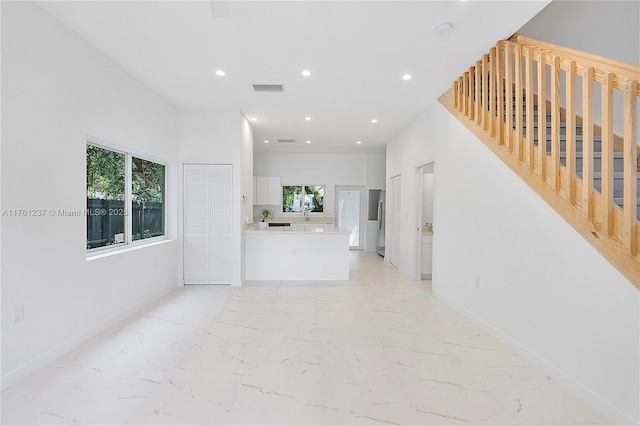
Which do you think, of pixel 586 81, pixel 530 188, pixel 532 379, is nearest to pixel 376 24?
pixel 586 81

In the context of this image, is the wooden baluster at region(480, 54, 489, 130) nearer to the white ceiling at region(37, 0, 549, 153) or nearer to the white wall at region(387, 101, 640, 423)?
the white ceiling at region(37, 0, 549, 153)

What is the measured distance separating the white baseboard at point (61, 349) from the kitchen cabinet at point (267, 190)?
4.86 metres

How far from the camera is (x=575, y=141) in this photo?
2414 millimetres

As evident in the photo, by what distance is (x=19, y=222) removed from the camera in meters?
2.36

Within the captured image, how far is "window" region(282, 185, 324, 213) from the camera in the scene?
9219 millimetres

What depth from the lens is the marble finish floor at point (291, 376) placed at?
1.99 m

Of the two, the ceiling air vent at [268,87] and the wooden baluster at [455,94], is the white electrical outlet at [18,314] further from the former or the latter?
the wooden baluster at [455,94]

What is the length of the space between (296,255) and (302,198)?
3.90 metres

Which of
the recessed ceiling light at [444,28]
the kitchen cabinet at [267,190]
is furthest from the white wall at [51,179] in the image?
Answer: the kitchen cabinet at [267,190]

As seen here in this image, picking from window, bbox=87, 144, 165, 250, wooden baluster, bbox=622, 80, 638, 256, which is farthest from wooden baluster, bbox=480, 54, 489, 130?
window, bbox=87, 144, 165, 250

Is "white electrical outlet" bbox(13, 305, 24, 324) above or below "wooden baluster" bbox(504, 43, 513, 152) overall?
below

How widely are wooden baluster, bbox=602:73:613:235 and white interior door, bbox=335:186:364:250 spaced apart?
7478 millimetres

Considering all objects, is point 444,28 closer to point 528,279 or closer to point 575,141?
point 575,141

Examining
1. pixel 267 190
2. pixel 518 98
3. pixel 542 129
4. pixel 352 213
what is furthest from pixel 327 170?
pixel 542 129
